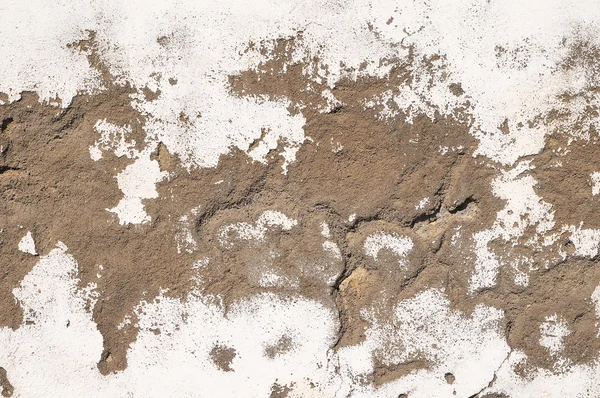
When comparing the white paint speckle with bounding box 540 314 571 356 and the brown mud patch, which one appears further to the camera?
the white paint speckle with bounding box 540 314 571 356

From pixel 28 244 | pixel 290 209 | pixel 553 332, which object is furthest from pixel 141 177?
pixel 553 332

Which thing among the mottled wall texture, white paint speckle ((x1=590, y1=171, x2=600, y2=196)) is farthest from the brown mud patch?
white paint speckle ((x1=590, y1=171, x2=600, y2=196))

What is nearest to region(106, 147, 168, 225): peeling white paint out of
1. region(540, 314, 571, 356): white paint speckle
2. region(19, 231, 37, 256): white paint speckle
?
region(19, 231, 37, 256): white paint speckle

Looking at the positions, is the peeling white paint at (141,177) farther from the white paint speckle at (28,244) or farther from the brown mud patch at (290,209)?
the white paint speckle at (28,244)

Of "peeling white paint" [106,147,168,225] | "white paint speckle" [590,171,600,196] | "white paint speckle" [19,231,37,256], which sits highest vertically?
"white paint speckle" [590,171,600,196]

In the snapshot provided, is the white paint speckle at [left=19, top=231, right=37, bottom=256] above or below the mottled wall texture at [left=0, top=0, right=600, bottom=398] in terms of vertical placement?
below

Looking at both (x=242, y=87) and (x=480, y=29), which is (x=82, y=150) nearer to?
(x=242, y=87)

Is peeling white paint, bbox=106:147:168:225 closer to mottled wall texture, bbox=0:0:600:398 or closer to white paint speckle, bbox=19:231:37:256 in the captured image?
mottled wall texture, bbox=0:0:600:398

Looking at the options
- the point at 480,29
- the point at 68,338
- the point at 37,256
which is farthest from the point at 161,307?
the point at 480,29
